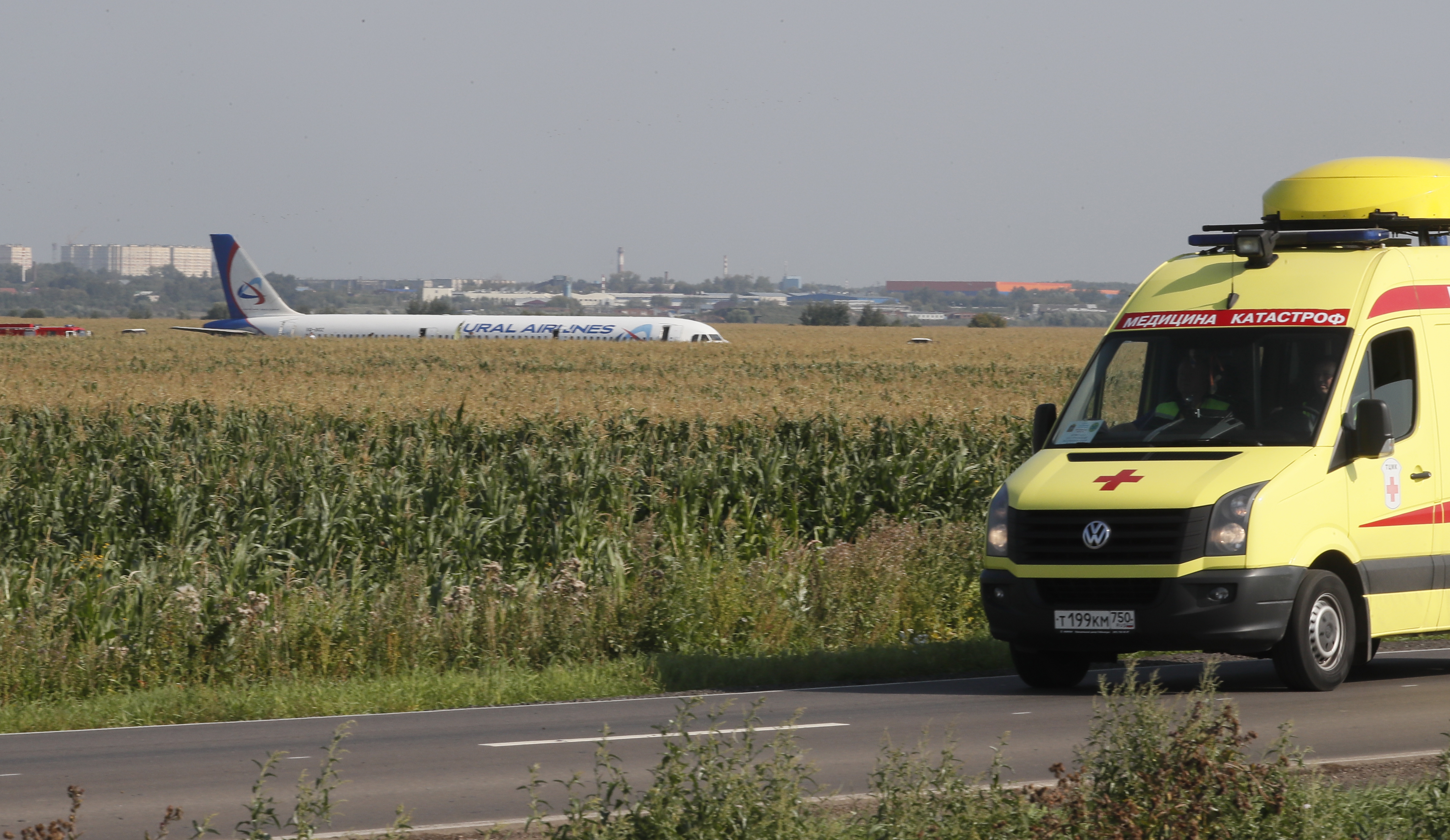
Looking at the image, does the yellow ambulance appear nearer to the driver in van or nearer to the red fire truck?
the driver in van

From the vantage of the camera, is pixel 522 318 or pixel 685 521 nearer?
pixel 685 521

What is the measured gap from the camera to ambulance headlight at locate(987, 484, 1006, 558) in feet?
35.5

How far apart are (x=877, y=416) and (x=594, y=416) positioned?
4.44 meters

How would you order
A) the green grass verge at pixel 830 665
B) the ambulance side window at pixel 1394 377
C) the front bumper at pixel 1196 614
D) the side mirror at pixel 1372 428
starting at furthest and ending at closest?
1. the green grass verge at pixel 830 665
2. the ambulance side window at pixel 1394 377
3. the side mirror at pixel 1372 428
4. the front bumper at pixel 1196 614

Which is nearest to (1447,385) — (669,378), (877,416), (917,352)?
(877,416)

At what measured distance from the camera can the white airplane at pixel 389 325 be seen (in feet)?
278

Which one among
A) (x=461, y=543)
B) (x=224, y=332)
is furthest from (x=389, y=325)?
(x=461, y=543)

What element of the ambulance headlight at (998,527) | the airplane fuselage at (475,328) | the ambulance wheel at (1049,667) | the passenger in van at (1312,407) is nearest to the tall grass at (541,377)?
the airplane fuselage at (475,328)

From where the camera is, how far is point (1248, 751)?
8.20m

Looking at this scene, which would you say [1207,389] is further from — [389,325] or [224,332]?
[224,332]

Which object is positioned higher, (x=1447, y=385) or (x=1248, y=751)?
(x=1447, y=385)

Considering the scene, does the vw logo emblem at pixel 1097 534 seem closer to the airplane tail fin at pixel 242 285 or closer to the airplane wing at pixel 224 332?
the airplane wing at pixel 224 332

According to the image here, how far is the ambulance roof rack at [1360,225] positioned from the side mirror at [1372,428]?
2167mm

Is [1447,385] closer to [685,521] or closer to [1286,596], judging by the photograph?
[1286,596]
